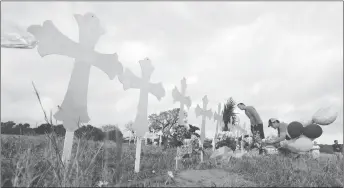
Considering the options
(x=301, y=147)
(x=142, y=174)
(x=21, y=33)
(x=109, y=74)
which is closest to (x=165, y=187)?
(x=142, y=174)

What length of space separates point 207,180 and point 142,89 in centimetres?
202

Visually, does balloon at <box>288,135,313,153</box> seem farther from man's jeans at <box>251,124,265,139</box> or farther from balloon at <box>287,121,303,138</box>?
man's jeans at <box>251,124,265,139</box>

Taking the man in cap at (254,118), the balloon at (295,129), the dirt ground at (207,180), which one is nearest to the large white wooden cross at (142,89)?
the dirt ground at (207,180)

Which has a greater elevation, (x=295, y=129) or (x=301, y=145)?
(x=295, y=129)

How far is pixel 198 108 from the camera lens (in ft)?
23.5

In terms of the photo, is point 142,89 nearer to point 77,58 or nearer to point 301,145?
point 77,58

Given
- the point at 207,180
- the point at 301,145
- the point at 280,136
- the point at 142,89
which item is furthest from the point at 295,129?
the point at 142,89

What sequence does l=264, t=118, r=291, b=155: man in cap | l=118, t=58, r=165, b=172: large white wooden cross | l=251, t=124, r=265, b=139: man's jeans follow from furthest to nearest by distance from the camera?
l=251, t=124, r=265, b=139: man's jeans
l=264, t=118, r=291, b=155: man in cap
l=118, t=58, r=165, b=172: large white wooden cross

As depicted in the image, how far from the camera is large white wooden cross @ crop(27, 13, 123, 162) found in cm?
339

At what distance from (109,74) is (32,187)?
1752mm

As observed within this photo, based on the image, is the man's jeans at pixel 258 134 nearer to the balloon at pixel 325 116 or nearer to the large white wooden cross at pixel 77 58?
the balloon at pixel 325 116

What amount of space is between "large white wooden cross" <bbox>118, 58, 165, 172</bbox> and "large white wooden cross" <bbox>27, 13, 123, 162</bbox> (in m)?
0.71

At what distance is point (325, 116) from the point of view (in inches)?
291

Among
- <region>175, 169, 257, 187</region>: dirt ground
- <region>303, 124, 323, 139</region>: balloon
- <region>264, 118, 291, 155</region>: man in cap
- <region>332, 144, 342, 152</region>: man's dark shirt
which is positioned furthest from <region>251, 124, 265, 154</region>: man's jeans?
<region>332, 144, 342, 152</region>: man's dark shirt
